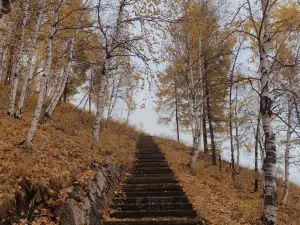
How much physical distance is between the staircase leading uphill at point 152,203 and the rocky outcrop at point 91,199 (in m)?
Result: 0.40

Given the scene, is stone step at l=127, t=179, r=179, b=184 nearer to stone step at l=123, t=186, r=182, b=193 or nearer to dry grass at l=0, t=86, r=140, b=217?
stone step at l=123, t=186, r=182, b=193

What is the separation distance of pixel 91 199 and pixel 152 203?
222 centimetres

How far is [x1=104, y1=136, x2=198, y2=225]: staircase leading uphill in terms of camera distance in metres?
7.03

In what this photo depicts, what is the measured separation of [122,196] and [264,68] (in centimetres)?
608

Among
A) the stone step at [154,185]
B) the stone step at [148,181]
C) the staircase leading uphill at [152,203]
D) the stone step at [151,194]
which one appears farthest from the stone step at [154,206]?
the stone step at [148,181]

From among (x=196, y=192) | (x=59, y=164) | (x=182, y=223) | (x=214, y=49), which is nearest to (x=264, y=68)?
(x=182, y=223)

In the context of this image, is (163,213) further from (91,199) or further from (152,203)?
(91,199)

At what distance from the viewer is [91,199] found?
22.6ft

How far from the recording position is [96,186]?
25.0 feet

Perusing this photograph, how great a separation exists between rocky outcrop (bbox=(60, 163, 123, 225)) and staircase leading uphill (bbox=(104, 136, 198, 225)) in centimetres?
40

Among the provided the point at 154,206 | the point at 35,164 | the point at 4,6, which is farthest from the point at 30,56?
the point at 154,206

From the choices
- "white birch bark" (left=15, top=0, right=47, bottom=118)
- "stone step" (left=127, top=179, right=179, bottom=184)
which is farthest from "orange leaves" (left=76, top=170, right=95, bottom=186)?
"white birch bark" (left=15, top=0, right=47, bottom=118)

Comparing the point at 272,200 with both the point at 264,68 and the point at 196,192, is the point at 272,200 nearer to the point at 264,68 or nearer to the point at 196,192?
the point at 264,68

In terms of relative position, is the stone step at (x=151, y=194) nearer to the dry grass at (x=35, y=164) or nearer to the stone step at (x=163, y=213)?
the stone step at (x=163, y=213)
